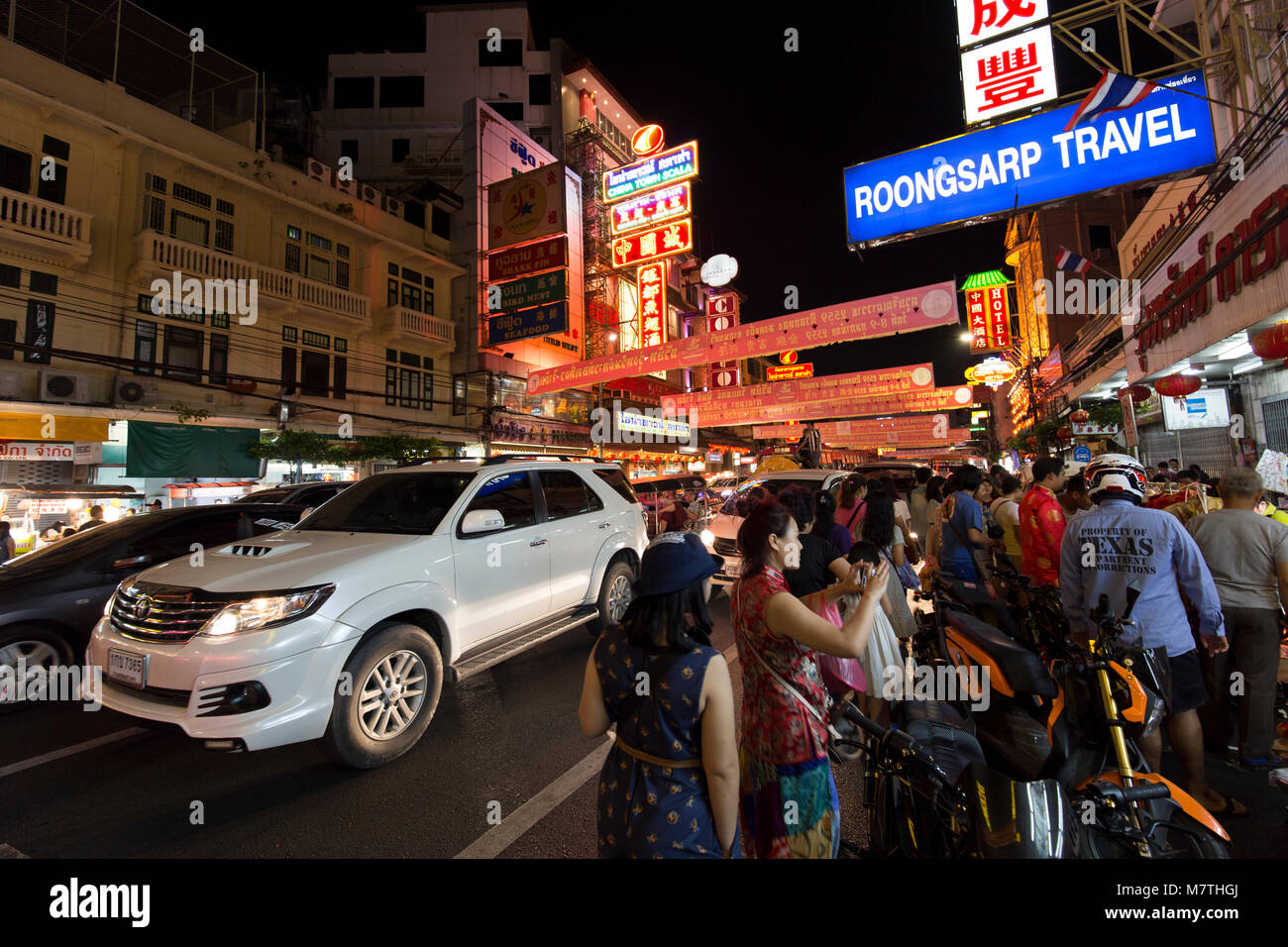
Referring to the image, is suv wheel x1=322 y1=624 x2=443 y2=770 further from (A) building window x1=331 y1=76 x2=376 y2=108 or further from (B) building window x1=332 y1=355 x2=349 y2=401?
(A) building window x1=331 y1=76 x2=376 y2=108

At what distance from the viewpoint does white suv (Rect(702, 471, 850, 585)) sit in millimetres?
8109

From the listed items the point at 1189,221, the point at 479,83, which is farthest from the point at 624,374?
the point at 479,83

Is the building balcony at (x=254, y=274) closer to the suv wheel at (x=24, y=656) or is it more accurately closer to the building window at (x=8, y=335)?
the building window at (x=8, y=335)

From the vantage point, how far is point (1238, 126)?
27.7 ft

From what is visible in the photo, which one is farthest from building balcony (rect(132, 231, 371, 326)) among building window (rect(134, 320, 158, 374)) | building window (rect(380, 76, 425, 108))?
building window (rect(380, 76, 425, 108))

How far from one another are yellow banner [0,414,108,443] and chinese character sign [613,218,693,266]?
18.1 m

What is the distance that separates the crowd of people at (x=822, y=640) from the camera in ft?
5.15

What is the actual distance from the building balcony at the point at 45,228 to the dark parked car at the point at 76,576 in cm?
1200

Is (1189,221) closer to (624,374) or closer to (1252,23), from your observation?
(1252,23)

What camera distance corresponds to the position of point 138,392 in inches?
526

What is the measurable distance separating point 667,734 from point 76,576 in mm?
6151

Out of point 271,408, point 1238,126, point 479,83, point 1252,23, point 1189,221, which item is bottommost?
point 271,408

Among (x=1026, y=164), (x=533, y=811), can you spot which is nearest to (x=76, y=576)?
(x=533, y=811)

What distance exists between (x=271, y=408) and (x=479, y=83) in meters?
25.5
